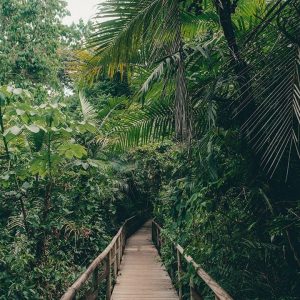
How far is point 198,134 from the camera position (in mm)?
3283

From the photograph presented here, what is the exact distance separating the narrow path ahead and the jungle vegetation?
3.22ft

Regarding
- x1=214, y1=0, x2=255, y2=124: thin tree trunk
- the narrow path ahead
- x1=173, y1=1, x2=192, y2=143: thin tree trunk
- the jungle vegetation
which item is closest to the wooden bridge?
the narrow path ahead

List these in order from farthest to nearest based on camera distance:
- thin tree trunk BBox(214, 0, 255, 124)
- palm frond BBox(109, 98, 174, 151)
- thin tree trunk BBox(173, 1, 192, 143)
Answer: palm frond BBox(109, 98, 174, 151), thin tree trunk BBox(214, 0, 255, 124), thin tree trunk BBox(173, 1, 192, 143)

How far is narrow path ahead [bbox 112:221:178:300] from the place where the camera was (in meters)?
5.61

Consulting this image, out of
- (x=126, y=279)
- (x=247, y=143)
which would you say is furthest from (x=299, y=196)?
(x=126, y=279)

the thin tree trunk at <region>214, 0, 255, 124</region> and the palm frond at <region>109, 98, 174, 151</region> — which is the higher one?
the thin tree trunk at <region>214, 0, 255, 124</region>

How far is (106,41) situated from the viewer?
8.86 feet

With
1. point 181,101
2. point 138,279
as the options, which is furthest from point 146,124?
point 138,279

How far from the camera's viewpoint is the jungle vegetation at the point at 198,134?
2.17 metres

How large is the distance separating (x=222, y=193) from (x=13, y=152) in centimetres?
269

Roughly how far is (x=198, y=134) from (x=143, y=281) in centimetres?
439

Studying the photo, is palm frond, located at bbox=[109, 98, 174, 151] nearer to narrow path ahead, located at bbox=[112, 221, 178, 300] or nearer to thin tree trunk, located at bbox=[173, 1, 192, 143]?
thin tree trunk, located at bbox=[173, 1, 192, 143]

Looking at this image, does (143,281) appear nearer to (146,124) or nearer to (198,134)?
(146,124)

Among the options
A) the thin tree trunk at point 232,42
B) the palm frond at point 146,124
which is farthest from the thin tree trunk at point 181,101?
the palm frond at point 146,124
